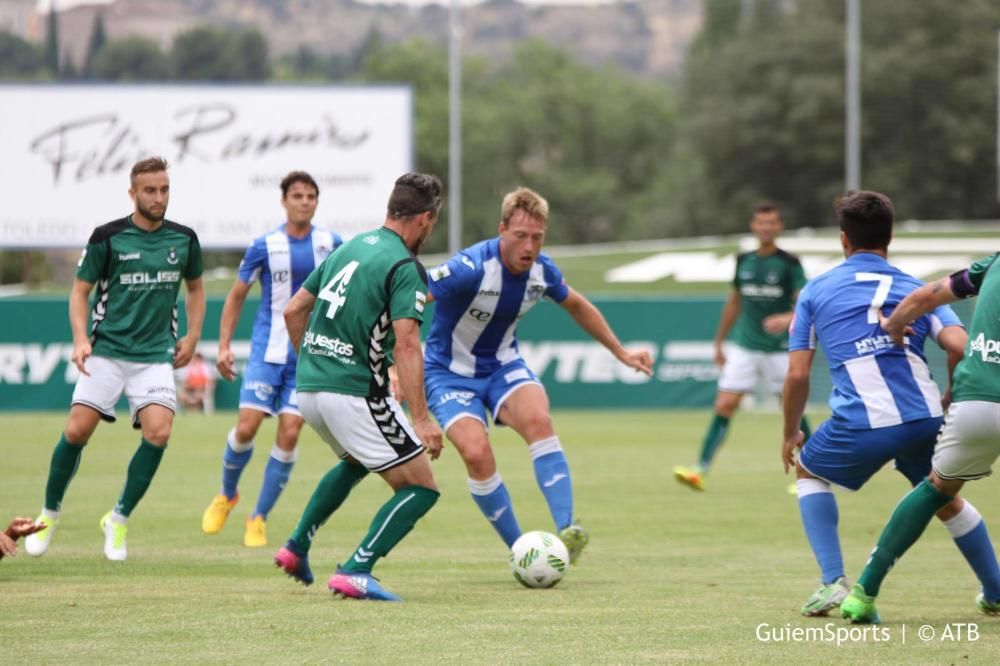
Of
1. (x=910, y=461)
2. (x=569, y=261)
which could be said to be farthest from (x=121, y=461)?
(x=569, y=261)

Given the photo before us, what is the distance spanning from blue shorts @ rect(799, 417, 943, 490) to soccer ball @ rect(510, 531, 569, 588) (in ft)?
5.21

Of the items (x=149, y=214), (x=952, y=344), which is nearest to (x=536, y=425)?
(x=149, y=214)

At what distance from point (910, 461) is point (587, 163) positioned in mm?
91377

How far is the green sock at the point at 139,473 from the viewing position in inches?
384

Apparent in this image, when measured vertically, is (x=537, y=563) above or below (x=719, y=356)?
above

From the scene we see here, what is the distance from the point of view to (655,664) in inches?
256

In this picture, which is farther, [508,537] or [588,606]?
[508,537]

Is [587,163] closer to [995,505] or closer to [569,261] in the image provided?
[569,261]

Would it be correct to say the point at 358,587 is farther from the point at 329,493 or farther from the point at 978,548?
the point at 978,548

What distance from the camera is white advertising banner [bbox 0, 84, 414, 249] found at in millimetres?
35156

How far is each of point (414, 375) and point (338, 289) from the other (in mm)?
582

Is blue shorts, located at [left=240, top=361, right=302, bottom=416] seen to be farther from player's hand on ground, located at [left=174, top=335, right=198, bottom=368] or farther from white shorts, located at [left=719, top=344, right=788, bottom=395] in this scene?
white shorts, located at [left=719, top=344, right=788, bottom=395]

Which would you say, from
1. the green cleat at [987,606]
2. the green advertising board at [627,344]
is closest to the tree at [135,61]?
the green advertising board at [627,344]

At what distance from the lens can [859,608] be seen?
24.6ft
